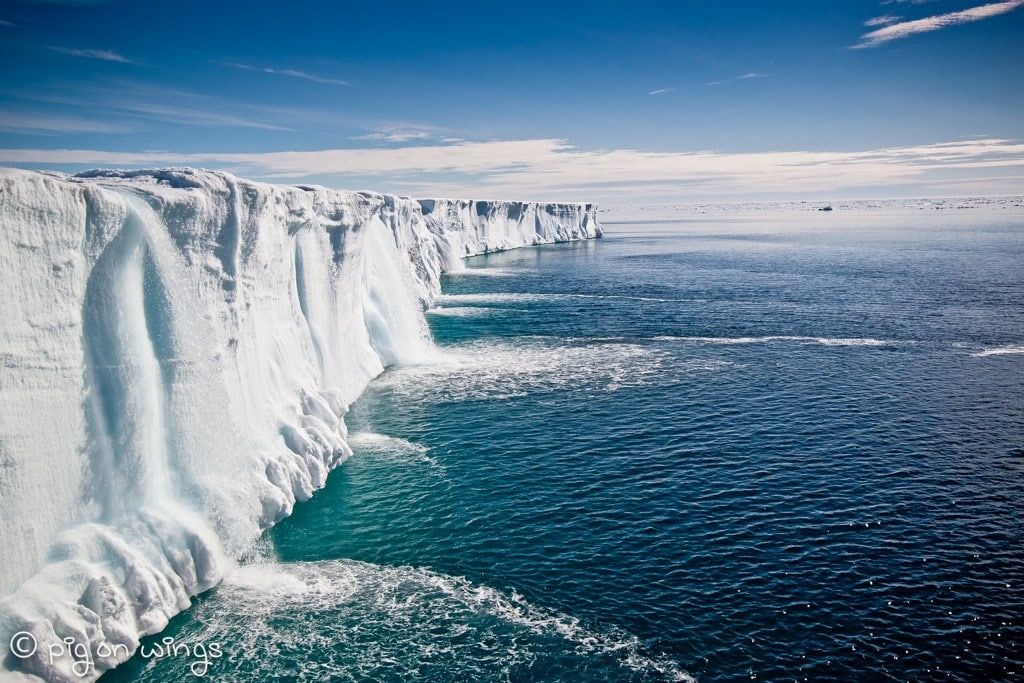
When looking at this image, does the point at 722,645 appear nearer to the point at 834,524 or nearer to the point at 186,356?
the point at 834,524

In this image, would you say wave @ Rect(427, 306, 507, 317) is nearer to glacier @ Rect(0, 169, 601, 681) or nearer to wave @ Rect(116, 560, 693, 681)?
glacier @ Rect(0, 169, 601, 681)

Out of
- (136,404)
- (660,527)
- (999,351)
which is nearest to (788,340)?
(999,351)

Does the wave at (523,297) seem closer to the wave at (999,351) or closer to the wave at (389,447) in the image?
the wave at (999,351)

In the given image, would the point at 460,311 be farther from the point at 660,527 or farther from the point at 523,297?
the point at 660,527

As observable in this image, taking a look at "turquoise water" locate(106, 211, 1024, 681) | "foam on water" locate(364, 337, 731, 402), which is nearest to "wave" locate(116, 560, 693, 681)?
"turquoise water" locate(106, 211, 1024, 681)

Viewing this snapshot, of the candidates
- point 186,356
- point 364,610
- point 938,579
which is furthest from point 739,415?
point 186,356

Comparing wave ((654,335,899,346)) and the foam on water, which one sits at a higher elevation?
wave ((654,335,899,346))

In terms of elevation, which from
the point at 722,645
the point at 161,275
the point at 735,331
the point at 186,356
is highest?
the point at 161,275
